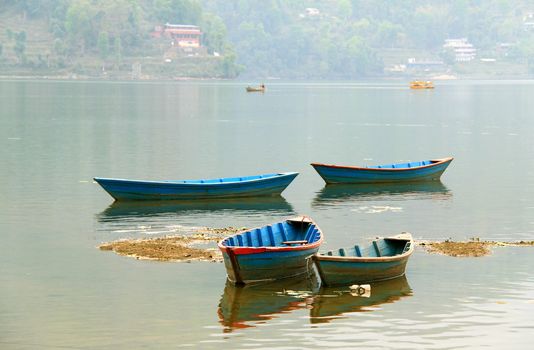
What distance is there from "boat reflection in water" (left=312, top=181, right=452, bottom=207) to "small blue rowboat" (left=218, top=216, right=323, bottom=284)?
21.7 m

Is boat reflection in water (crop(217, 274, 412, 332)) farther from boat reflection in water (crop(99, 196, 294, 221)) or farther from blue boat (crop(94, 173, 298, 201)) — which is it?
blue boat (crop(94, 173, 298, 201))

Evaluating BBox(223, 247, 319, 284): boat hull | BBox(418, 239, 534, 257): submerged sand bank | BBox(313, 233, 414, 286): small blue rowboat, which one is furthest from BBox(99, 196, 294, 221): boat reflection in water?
BBox(223, 247, 319, 284): boat hull

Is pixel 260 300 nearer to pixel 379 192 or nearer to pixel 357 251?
pixel 357 251

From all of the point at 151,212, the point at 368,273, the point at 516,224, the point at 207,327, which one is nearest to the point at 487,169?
the point at 516,224

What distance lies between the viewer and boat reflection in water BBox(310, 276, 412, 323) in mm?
39562

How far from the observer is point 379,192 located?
71750mm

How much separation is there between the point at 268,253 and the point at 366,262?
355 cm

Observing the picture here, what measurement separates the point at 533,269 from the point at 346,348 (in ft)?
46.0

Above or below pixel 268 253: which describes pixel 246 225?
below

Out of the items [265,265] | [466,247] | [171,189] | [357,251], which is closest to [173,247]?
[265,265]

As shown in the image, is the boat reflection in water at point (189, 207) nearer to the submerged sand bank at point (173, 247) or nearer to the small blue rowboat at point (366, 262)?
the submerged sand bank at point (173, 247)

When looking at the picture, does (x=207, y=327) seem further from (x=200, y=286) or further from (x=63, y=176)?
(x=63, y=176)

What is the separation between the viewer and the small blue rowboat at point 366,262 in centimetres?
4125

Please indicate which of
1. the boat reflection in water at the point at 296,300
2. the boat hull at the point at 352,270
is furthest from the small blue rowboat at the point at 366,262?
the boat reflection in water at the point at 296,300
